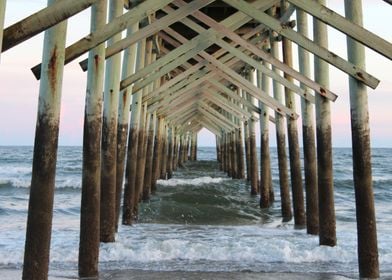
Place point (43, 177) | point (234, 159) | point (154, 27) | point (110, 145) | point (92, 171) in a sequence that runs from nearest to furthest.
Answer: point (43, 177), point (92, 171), point (154, 27), point (110, 145), point (234, 159)

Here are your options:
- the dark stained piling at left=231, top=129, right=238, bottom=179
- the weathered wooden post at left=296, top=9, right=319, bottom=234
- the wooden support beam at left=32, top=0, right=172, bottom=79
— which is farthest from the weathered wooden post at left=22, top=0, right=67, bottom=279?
the dark stained piling at left=231, top=129, right=238, bottom=179

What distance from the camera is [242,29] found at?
11.6 m

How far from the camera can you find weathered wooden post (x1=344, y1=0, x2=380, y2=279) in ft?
16.3

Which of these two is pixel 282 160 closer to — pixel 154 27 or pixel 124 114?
pixel 124 114

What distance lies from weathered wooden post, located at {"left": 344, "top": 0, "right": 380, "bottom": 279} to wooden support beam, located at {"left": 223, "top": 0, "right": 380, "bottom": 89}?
0.09 m

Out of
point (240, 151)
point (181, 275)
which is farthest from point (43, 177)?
point (240, 151)

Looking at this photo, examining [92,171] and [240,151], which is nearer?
[92,171]

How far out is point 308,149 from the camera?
748 centimetres

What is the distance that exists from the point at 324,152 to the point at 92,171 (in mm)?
2882

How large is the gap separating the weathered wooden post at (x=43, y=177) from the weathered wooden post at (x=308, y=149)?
4299 millimetres

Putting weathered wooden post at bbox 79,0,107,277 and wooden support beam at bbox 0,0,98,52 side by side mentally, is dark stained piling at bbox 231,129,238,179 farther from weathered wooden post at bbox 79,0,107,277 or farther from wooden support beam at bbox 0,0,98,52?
wooden support beam at bbox 0,0,98,52

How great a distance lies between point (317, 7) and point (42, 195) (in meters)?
2.82

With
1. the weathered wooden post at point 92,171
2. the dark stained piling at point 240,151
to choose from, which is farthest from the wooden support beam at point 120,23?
the dark stained piling at point 240,151

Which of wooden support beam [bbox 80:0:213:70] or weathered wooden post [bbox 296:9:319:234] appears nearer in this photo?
wooden support beam [bbox 80:0:213:70]
